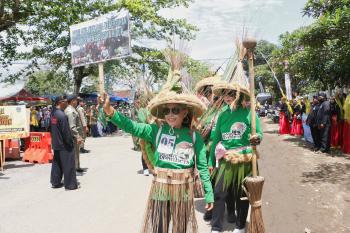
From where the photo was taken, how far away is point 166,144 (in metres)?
3.37

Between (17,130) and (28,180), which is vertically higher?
(17,130)

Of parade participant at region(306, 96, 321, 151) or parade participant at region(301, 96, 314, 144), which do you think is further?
parade participant at region(301, 96, 314, 144)

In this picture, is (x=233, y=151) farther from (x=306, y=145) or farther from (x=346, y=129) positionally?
(x=306, y=145)

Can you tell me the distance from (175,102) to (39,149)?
333 inches

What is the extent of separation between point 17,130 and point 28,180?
235cm

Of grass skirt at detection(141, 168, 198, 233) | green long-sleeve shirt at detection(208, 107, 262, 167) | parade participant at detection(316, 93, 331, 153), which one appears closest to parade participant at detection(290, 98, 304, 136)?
parade participant at detection(316, 93, 331, 153)

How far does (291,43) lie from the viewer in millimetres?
13258

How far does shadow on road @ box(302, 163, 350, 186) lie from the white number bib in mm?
5048

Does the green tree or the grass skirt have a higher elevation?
the green tree

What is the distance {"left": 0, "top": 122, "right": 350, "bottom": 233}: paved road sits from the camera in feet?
16.6

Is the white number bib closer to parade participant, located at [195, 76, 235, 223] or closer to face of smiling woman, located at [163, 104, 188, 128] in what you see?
face of smiling woman, located at [163, 104, 188, 128]

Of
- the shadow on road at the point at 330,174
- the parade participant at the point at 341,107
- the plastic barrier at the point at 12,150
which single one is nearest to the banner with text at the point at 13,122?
the plastic barrier at the point at 12,150

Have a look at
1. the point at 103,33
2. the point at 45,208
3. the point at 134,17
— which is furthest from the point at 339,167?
the point at 134,17

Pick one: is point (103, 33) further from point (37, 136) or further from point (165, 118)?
point (37, 136)
